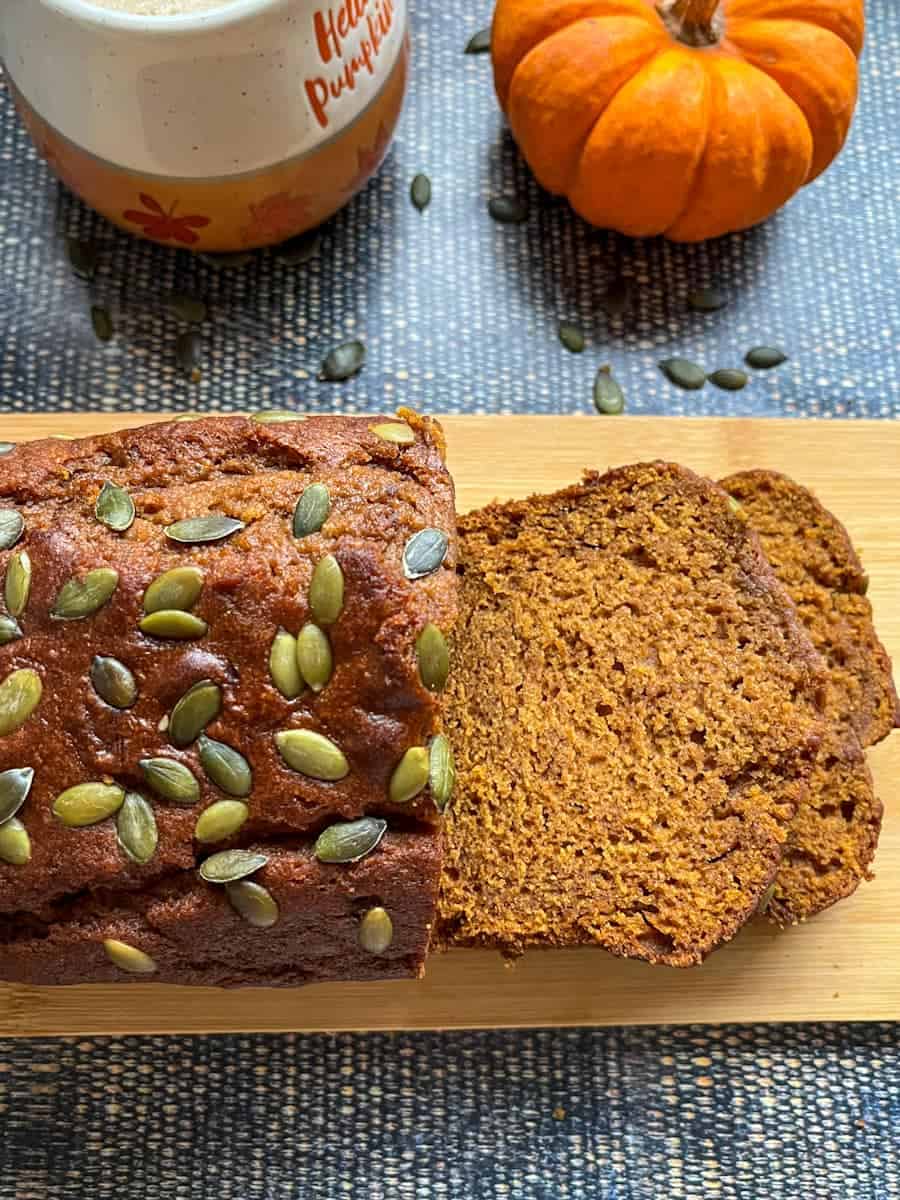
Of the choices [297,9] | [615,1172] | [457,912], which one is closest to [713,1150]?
[615,1172]

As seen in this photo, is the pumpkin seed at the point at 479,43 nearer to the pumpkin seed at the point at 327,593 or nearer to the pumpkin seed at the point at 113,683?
the pumpkin seed at the point at 327,593

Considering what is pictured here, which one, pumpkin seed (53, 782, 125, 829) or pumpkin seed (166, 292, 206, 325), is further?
pumpkin seed (166, 292, 206, 325)

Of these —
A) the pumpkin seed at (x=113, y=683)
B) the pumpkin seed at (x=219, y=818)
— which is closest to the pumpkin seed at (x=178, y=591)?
the pumpkin seed at (x=113, y=683)

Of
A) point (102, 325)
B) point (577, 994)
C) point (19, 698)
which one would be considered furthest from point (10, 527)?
point (577, 994)

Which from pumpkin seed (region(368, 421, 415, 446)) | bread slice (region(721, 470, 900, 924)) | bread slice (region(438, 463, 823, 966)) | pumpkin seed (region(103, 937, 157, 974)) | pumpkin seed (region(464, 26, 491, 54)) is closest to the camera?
pumpkin seed (region(103, 937, 157, 974))

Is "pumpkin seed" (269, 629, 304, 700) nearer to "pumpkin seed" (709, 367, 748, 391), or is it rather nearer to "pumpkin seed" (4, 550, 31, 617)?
"pumpkin seed" (4, 550, 31, 617)

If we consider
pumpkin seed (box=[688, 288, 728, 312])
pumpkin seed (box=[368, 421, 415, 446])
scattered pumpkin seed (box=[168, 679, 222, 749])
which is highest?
pumpkin seed (box=[368, 421, 415, 446])

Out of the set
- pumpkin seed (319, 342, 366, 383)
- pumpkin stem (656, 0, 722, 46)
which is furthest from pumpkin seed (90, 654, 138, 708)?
pumpkin stem (656, 0, 722, 46)
